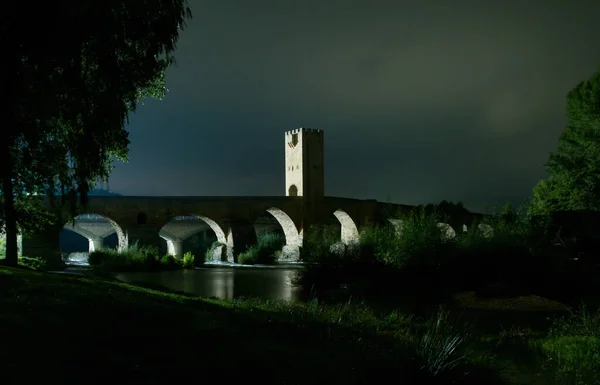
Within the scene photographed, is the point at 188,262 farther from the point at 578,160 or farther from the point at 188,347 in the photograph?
the point at 188,347

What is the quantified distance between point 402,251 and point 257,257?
1453cm

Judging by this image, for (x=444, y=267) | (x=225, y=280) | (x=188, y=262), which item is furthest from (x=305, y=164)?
(x=444, y=267)

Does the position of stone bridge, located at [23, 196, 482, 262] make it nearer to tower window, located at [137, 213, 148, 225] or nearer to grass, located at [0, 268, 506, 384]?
tower window, located at [137, 213, 148, 225]

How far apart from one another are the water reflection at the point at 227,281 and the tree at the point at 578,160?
1332 centimetres

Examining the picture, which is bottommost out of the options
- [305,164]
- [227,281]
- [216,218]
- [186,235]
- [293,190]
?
[227,281]

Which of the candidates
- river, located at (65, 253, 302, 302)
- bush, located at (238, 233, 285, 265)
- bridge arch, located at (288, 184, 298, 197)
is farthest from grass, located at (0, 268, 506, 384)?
bridge arch, located at (288, 184, 298, 197)

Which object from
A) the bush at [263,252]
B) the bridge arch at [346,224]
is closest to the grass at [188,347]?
the bush at [263,252]

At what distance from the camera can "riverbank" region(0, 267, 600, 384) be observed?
493cm

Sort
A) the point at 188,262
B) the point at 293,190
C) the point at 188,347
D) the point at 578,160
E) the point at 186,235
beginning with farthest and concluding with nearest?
1. the point at 186,235
2. the point at 293,190
3. the point at 578,160
4. the point at 188,262
5. the point at 188,347

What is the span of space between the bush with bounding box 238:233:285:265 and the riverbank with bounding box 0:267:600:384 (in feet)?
69.1

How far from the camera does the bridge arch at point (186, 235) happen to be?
30281 millimetres

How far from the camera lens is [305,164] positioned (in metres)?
37.4

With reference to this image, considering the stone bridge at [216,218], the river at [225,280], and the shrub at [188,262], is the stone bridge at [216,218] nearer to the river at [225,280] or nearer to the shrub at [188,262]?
the river at [225,280]

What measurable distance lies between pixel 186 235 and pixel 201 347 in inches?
1350
